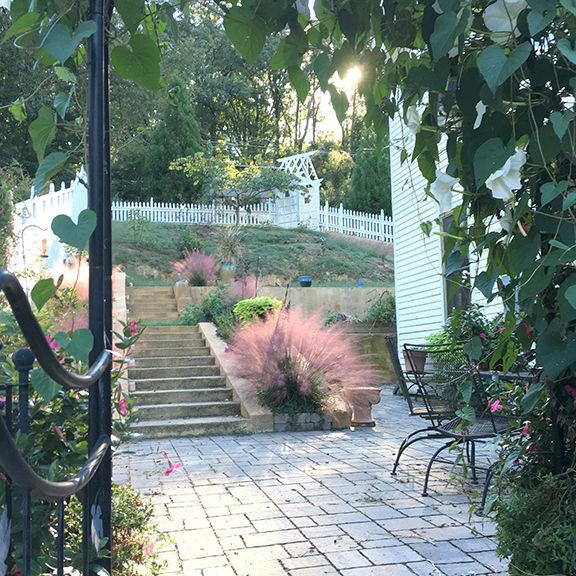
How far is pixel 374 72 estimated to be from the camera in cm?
176

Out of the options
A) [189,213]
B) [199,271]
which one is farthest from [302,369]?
[189,213]

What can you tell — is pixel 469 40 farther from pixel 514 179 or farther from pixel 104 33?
pixel 104 33

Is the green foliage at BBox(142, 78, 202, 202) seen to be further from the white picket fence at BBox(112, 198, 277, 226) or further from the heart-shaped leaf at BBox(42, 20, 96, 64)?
the heart-shaped leaf at BBox(42, 20, 96, 64)

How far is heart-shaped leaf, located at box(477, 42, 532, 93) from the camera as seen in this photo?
3.38 ft

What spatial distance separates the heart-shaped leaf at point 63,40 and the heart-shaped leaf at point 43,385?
28.8 inches

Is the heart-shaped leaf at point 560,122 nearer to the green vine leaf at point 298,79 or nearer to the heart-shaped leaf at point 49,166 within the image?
the green vine leaf at point 298,79

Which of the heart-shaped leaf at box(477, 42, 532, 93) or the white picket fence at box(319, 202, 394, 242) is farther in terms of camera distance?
the white picket fence at box(319, 202, 394, 242)

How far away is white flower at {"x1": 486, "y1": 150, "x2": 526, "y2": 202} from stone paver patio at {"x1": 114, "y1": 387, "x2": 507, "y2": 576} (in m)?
1.71

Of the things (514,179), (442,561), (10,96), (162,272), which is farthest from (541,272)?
(10,96)

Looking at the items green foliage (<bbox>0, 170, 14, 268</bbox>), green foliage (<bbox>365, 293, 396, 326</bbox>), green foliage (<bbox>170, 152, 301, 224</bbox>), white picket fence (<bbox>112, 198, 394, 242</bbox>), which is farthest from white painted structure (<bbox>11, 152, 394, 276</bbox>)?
green foliage (<bbox>0, 170, 14, 268</bbox>)

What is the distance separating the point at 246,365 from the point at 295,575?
15.9ft

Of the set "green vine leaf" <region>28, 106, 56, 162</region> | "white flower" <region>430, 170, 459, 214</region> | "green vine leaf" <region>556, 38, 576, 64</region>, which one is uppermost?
"green vine leaf" <region>28, 106, 56, 162</region>

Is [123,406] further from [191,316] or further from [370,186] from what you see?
[370,186]

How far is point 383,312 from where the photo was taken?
12.4 m
